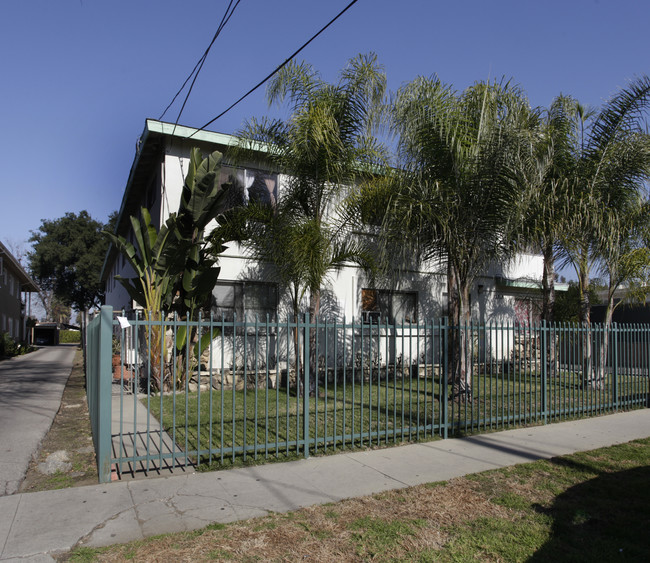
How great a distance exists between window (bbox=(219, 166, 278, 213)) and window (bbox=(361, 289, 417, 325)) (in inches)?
158

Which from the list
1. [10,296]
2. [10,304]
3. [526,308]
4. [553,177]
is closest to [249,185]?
[553,177]

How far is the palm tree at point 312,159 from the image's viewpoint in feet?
35.1

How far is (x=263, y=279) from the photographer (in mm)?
13531

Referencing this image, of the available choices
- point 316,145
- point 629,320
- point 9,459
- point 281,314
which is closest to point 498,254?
point 316,145

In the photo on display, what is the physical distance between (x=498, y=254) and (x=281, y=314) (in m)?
5.75

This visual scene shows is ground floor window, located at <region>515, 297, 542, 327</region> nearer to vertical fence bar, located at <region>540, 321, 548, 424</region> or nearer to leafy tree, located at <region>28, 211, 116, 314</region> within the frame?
vertical fence bar, located at <region>540, 321, 548, 424</region>

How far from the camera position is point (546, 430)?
8602 mm

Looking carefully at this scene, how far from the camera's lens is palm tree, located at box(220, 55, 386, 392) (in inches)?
421

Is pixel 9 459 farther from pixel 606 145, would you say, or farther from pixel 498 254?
pixel 606 145

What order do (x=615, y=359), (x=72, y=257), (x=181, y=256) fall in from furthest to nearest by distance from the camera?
(x=72, y=257)
(x=181, y=256)
(x=615, y=359)

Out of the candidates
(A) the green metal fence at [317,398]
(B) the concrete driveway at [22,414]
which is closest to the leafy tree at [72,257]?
(B) the concrete driveway at [22,414]

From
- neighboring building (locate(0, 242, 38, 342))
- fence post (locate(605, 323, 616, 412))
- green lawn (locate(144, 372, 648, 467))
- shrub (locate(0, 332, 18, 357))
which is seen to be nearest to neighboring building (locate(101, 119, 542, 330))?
green lawn (locate(144, 372, 648, 467))

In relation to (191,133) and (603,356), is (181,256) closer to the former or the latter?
(191,133)

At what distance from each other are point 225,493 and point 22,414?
6.85 m
